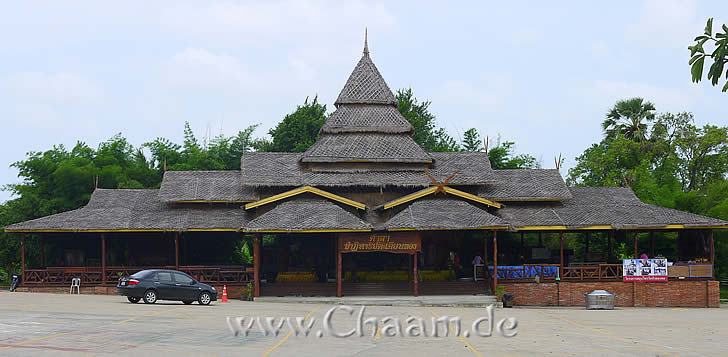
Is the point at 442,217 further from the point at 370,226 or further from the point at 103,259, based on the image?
the point at 103,259

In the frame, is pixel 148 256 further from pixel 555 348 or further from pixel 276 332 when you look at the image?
pixel 555 348

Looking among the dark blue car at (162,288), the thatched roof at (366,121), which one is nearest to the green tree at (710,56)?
the dark blue car at (162,288)

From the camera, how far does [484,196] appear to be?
139ft

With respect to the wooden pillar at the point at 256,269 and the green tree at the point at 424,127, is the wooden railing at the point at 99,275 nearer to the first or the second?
the wooden pillar at the point at 256,269

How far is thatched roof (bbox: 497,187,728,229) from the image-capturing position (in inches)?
1529

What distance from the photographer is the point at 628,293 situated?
3844 centimetres

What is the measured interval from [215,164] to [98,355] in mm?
49098

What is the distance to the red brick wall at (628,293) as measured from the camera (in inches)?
1507

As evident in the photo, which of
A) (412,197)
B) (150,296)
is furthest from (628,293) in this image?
(150,296)

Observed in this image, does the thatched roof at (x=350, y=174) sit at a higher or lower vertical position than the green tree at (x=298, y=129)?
lower

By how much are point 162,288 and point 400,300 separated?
9.14 metres

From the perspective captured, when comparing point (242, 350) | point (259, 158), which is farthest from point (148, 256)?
point (242, 350)

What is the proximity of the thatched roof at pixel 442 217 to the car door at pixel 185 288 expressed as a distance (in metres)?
8.27

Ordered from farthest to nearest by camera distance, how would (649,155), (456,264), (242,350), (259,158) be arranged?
(649,155), (259,158), (456,264), (242,350)
